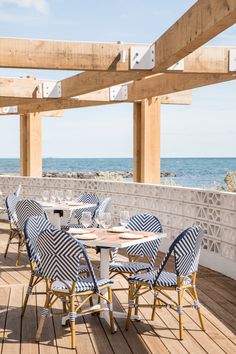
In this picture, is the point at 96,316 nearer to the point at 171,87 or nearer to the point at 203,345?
the point at 203,345

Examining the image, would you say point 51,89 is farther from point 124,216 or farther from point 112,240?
point 112,240

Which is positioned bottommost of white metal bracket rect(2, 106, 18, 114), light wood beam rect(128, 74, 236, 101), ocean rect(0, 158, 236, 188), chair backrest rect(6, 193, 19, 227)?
ocean rect(0, 158, 236, 188)

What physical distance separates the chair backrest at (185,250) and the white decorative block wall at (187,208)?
223 centimetres

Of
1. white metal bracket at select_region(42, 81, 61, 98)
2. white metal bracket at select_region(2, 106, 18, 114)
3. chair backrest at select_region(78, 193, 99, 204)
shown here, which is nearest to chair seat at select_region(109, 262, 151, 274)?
chair backrest at select_region(78, 193, 99, 204)

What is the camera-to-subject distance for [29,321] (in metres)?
5.02

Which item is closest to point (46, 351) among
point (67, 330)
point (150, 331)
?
point (67, 330)

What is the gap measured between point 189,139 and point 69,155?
990 cm

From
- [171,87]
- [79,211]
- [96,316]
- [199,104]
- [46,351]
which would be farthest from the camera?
[199,104]

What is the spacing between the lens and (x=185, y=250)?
15.1ft

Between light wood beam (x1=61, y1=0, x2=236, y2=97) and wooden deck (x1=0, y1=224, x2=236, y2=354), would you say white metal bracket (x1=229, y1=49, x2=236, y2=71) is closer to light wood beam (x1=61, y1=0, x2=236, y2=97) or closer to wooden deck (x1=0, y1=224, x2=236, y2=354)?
light wood beam (x1=61, y1=0, x2=236, y2=97)

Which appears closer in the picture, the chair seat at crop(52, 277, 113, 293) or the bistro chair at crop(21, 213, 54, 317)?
the chair seat at crop(52, 277, 113, 293)

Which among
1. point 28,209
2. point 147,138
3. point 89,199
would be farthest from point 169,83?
point 28,209

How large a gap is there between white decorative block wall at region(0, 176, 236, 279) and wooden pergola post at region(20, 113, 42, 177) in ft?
5.62

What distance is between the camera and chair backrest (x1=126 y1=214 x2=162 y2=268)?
19.1ft
